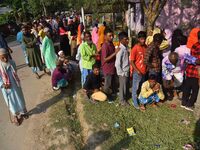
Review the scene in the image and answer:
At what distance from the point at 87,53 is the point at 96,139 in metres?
2.55

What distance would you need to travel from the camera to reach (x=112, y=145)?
16.5 ft

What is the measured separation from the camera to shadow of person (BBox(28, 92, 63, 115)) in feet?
22.0

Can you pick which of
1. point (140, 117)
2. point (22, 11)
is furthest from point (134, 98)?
point (22, 11)

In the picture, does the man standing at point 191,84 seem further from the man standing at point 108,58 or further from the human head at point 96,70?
the human head at point 96,70

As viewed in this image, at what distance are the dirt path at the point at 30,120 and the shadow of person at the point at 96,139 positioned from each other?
3.25 feet

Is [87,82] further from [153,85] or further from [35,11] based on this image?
[35,11]

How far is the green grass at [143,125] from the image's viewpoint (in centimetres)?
501

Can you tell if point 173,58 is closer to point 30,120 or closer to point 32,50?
point 30,120

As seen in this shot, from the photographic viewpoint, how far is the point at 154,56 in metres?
6.05

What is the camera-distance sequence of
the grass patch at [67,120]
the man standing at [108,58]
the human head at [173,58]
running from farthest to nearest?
the man standing at [108,58] → the human head at [173,58] → the grass patch at [67,120]

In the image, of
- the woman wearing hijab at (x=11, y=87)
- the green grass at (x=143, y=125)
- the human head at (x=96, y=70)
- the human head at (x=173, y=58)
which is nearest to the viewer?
the green grass at (x=143, y=125)

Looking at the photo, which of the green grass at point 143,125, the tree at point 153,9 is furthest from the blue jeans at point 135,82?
the tree at point 153,9

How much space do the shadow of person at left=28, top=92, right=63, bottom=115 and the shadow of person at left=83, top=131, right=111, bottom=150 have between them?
1.92 m

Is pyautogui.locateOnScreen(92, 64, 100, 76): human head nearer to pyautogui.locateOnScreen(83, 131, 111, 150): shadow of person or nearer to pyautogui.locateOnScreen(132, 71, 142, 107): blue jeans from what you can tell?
pyautogui.locateOnScreen(132, 71, 142, 107): blue jeans
